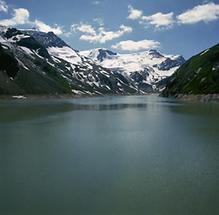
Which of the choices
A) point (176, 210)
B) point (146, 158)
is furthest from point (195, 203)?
point (146, 158)

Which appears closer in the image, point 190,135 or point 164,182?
point 164,182

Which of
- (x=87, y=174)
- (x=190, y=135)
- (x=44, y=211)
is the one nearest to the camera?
(x=44, y=211)

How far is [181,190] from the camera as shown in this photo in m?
25.2

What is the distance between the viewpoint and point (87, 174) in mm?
29938

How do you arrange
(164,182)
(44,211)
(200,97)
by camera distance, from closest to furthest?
(44,211) → (164,182) → (200,97)

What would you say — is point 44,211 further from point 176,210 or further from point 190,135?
point 190,135

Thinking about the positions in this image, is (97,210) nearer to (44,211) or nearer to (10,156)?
(44,211)

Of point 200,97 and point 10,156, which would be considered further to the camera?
point 200,97

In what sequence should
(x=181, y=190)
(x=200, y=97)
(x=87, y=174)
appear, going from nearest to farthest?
(x=181, y=190) → (x=87, y=174) → (x=200, y=97)

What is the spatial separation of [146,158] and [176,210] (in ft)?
50.9

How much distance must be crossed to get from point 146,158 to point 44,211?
17639mm

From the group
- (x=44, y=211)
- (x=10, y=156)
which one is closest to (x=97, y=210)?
(x=44, y=211)

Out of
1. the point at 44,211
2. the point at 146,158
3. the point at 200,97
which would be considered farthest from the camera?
the point at 200,97

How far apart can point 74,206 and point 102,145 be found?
23.7 m
